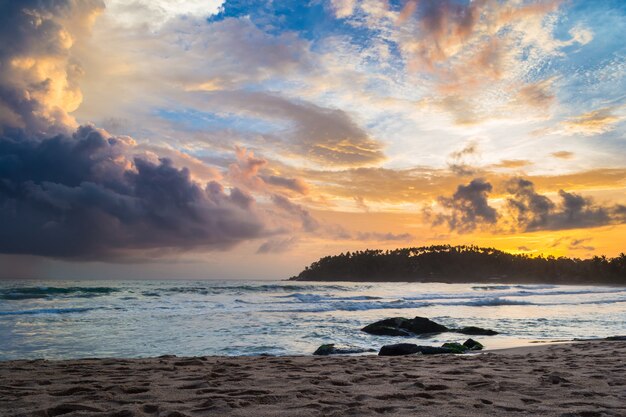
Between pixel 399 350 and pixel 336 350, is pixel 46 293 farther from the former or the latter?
pixel 399 350

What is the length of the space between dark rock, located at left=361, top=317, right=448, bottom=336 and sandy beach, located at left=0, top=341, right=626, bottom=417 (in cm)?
675

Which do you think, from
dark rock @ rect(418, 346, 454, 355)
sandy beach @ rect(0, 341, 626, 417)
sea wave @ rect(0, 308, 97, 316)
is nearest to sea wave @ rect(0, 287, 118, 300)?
sea wave @ rect(0, 308, 97, 316)

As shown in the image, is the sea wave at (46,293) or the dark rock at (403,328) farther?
the sea wave at (46,293)

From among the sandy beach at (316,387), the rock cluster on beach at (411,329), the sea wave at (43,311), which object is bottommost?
the sea wave at (43,311)

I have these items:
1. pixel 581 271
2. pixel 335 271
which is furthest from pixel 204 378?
pixel 335 271

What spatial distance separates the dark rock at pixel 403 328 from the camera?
15.8 m

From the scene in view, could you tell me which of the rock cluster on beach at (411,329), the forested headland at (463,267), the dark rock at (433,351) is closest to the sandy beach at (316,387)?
the dark rock at (433,351)

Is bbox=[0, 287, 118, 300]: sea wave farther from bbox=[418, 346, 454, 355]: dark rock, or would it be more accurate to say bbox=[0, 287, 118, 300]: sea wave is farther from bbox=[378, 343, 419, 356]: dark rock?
bbox=[418, 346, 454, 355]: dark rock

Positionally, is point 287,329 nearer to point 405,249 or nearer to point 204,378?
point 204,378

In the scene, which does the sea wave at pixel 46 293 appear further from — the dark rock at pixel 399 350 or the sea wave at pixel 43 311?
the dark rock at pixel 399 350

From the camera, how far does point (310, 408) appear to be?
4742mm

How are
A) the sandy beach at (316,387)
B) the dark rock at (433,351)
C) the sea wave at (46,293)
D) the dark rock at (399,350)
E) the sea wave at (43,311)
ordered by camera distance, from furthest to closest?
1. the sea wave at (46,293)
2. the sea wave at (43,311)
3. the dark rock at (433,351)
4. the dark rock at (399,350)
5. the sandy beach at (316,387)

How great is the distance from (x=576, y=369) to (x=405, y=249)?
171043 millimetres

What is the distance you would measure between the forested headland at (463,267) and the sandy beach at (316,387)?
131m
